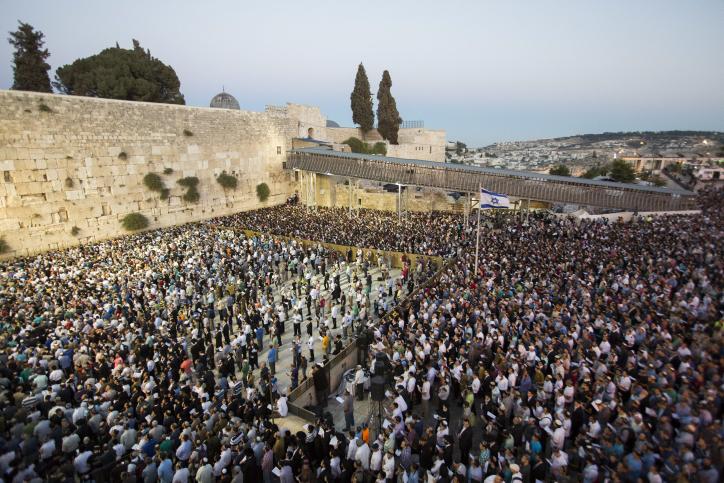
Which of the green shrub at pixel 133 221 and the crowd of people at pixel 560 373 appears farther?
the green shrub at pixel 133 221

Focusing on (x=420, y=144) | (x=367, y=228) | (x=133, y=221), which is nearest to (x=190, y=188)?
(x=133, y=221)

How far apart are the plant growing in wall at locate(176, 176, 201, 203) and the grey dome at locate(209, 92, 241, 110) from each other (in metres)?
11.8

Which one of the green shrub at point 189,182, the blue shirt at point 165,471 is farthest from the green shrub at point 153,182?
the blue shirt at point 165,471

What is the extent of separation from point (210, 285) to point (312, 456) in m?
8.06

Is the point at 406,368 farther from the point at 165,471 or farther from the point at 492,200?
the point at 492,200

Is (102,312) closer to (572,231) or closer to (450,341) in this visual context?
(450,341)

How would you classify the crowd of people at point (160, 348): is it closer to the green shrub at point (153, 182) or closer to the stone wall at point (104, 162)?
the stone wall at point (104, 162)

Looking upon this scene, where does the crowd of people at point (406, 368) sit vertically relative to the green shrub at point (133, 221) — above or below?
below

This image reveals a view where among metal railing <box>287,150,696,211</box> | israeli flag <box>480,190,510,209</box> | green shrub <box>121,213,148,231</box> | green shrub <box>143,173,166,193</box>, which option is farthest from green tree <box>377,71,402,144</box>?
israeli flag <box>480,190,510,209</box>

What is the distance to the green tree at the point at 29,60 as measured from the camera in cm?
2123

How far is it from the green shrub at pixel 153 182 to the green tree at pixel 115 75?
7791 millimetres

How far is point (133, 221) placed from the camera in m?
20.4

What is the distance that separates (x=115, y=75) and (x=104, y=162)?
9.24 meters

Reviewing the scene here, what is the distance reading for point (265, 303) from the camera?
10922 millimetres
